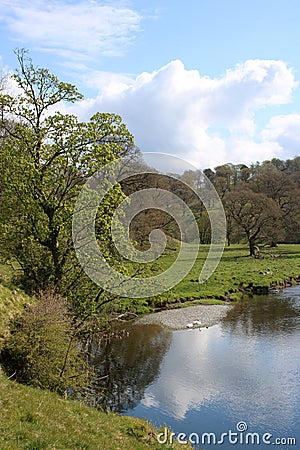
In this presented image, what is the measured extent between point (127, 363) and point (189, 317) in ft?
34.3

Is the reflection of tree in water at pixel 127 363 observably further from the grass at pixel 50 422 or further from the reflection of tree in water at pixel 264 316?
the reflection of tree in water at pixel 264 316

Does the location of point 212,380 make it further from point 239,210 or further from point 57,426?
point 239,210

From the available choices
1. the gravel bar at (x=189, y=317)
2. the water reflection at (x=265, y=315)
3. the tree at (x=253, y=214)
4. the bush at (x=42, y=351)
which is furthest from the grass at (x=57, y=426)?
the tree at (x=253, y=214)

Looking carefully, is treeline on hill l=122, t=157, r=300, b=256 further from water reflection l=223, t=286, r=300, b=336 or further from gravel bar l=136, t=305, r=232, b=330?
water reflection l=223, t=286, r=300, b=336

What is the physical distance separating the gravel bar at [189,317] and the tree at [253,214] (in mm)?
27593

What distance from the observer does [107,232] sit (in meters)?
19.8

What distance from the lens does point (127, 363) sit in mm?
21312

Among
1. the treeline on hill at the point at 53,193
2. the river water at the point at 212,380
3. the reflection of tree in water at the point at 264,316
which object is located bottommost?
the river water at the point at 212,380

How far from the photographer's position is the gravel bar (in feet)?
94.8

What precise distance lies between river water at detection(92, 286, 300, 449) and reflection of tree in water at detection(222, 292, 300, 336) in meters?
0.13

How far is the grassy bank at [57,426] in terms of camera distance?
8.66 m

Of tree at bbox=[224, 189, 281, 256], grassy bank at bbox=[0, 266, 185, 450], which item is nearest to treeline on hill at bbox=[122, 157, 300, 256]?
tree at bbox=[224, 189, 281, 256]

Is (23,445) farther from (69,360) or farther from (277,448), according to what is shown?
(277,448)

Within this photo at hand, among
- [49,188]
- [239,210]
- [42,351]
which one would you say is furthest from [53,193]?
[239,210]
